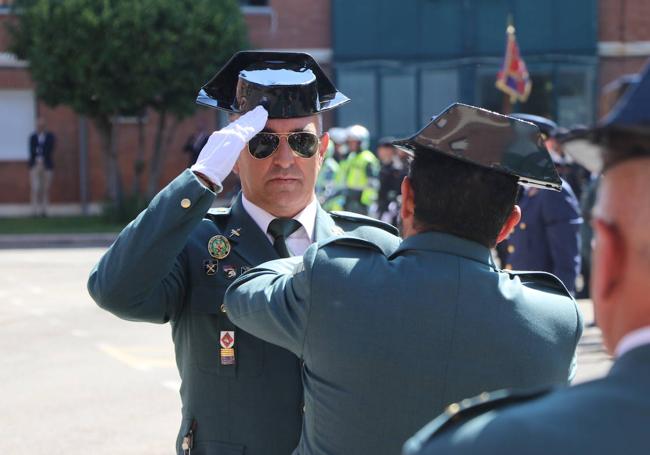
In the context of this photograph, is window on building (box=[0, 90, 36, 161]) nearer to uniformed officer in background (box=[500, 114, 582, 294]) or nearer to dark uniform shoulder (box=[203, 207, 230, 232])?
uniformed officer in background (box=[500, 114, 582, 294])

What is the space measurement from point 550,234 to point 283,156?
4.22 metres

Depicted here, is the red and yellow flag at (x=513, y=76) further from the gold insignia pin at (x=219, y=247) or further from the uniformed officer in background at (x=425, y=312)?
the uniformed officer in background at (x=425, y=312)

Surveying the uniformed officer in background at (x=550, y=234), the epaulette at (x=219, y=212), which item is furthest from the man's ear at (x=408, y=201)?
the uniformed officer in background at (x=550, y=234)

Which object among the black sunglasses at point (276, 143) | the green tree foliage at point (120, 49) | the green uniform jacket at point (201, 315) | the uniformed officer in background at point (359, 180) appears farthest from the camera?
the green tree foliage at point (120, 49)

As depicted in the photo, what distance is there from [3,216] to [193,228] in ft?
75.6

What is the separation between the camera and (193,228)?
2795 millimetres

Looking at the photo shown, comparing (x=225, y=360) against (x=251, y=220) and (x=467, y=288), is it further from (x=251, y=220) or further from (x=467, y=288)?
(x=467, y=288)

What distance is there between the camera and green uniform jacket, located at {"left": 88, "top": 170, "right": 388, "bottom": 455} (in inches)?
107

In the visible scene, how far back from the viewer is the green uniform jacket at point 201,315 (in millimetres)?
2715

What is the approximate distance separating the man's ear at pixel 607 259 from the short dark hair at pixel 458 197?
2.73 feet

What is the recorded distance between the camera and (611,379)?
4.37ft

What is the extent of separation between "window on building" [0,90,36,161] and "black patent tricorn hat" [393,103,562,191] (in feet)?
82.7

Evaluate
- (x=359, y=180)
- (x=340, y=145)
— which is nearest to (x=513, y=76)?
(x=340, y=145)

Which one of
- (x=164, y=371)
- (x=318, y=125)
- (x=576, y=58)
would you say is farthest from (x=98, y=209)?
(x=318, y=125)
